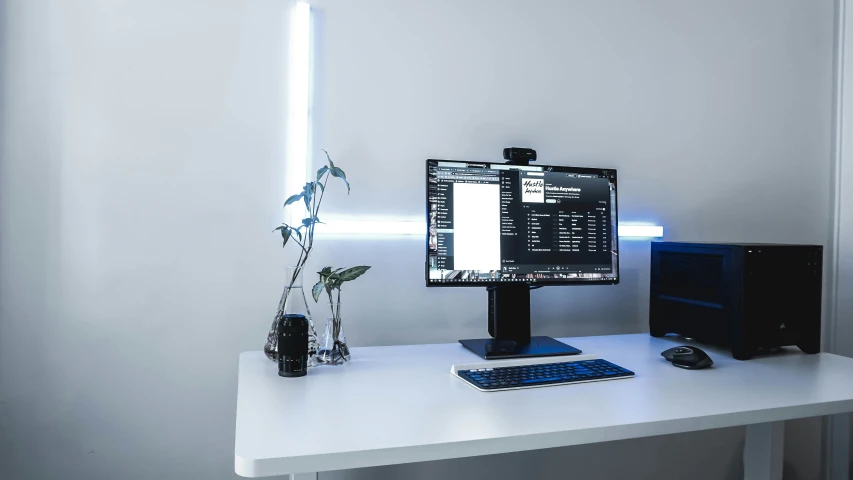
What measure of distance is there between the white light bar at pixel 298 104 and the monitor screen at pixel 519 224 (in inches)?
17.3

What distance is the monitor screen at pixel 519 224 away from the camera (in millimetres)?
1607

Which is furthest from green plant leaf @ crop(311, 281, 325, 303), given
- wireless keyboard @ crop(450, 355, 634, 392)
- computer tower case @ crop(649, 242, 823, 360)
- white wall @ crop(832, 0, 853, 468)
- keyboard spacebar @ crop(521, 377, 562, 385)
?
white wall @ crop(832, 0, 853, 468)

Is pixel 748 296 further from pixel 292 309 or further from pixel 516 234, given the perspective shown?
pixel 292 309

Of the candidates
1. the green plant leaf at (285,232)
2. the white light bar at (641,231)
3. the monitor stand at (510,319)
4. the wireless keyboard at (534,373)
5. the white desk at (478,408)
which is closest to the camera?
the white desk at (478,408)

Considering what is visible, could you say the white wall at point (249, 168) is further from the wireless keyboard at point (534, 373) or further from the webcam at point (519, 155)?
the wireless keyboard at point (534, 373)

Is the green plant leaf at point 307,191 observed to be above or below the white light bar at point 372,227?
above

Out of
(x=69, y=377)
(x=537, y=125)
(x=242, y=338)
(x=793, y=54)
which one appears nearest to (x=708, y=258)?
(x=537, y=125)

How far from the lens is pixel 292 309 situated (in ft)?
5.20

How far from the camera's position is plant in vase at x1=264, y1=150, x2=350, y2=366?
1512 mm

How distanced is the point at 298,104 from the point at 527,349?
3.41 ft

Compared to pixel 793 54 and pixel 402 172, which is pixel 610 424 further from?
pixel 793 54

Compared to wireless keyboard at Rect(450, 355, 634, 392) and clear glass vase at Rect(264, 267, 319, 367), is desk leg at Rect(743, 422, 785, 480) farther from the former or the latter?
clear glass vase at Rect(264, 267, 319, 367)

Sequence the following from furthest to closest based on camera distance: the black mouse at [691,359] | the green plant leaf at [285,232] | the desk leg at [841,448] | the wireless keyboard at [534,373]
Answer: the desk leg at [841,448]
the green plant leaf at [285,232]
the black mouse at [691,359]
the wireless keyboard at [534,373]

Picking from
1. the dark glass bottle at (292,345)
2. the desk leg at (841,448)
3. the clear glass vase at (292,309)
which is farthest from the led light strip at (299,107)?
the desk leg at (841,448)
